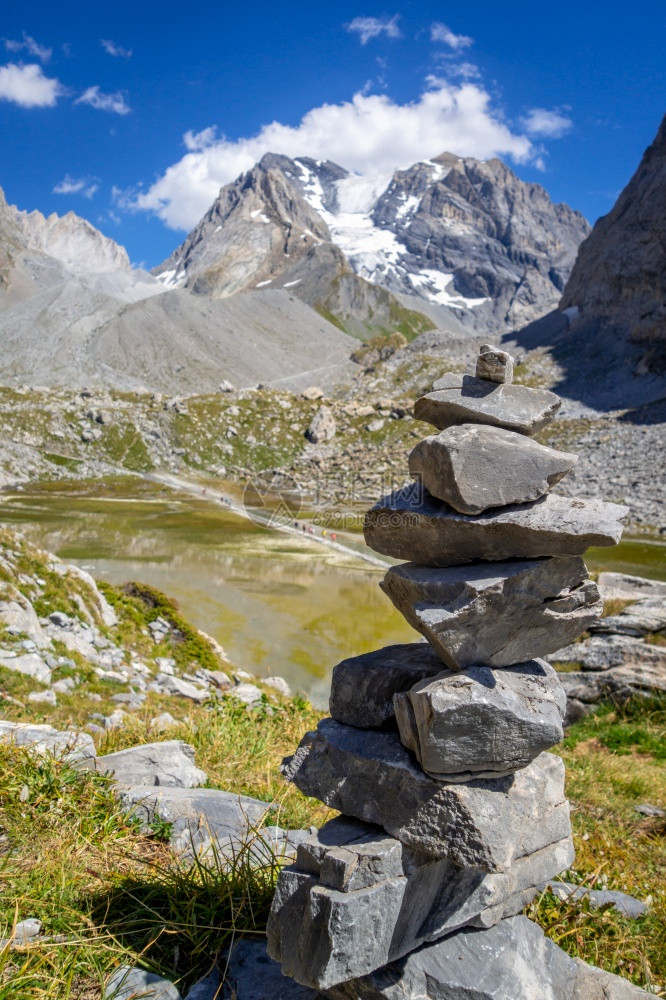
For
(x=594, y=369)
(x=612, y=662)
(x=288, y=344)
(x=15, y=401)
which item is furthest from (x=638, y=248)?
(x=612, y=662)

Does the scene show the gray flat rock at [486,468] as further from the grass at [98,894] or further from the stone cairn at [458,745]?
the grass at [98,894]

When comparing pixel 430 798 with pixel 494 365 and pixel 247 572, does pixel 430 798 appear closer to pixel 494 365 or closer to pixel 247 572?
pixel 494 365

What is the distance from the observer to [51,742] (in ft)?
29.9

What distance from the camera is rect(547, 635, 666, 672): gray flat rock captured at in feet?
53.3

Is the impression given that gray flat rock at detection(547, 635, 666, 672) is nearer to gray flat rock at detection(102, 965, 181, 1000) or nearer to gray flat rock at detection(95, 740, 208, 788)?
gray flat rock at detection(95, 740, 208, 788)

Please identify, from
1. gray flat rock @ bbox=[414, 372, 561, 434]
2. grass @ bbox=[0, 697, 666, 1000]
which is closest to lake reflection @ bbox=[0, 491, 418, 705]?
grass @ bbox=[0, 697, 666, 1000]

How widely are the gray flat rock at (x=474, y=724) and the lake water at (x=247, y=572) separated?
54.2ft

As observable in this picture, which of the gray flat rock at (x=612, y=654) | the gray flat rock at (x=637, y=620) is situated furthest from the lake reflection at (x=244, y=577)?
the gray flat rock at (x=637, y=620)

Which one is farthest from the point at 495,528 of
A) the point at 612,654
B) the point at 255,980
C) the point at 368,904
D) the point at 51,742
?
the point at 612,654

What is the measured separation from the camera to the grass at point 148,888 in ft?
18.2

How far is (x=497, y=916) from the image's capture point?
18.2ft

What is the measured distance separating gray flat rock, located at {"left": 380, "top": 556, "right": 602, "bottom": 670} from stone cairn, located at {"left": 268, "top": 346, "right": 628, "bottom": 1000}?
0.02 metres

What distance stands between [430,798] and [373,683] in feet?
3.96

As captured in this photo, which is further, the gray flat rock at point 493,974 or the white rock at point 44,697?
the white rock at point 44,697
